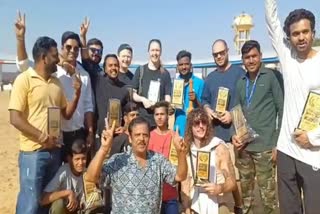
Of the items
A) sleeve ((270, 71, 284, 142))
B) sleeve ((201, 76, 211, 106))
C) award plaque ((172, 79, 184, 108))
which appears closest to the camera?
sleeve ((270, 71, 284, 142))

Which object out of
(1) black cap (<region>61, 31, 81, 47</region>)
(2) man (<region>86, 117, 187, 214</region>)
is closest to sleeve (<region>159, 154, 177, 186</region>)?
(2) man (<region>86, 117, 187, 214</region>)

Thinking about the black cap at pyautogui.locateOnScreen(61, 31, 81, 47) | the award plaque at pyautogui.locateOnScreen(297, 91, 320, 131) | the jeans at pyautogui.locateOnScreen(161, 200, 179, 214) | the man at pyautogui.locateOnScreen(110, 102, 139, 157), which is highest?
the black cap at pyautogui.locateOnScreen(61, 31, 81, 47)

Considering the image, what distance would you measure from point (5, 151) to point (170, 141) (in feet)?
22.4

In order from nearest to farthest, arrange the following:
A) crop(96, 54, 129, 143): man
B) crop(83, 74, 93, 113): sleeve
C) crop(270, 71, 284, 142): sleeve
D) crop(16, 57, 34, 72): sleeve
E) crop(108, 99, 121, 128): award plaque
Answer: crop(16, 57, 34, 72): sleeve → crop(270, 71, 284, 142): sleeve → crop(108, 99, 121, 128): award plaque → crop(83, 74, 93, 113): sleeve → crop(96, 54, 129, 143): man

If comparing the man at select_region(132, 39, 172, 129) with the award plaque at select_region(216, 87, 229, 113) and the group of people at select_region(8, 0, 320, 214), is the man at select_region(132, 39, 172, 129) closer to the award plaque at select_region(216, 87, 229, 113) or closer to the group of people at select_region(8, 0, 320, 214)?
the group of people at select_region(8, 0, 320, 214)

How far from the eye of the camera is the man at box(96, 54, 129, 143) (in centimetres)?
500

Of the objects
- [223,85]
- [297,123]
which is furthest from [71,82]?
[297,123]

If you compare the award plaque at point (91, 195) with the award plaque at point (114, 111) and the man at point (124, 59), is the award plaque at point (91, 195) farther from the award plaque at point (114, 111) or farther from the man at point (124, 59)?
the man at point (124, 59)

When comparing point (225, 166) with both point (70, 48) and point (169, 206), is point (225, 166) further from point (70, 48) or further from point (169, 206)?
point (70, 48)

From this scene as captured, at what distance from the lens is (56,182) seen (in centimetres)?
415

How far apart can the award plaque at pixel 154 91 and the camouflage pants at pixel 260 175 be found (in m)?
1.40

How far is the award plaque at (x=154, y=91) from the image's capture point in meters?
5.42

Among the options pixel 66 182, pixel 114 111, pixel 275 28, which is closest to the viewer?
pixel 275 28

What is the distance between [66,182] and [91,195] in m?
→ 0.30
